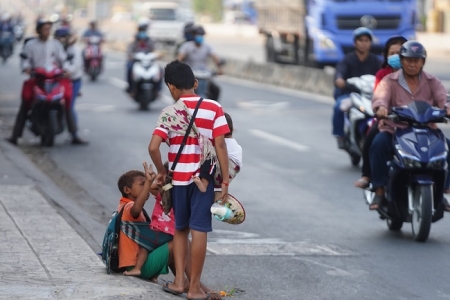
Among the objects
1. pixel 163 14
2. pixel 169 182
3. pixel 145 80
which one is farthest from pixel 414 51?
pixel 163 14

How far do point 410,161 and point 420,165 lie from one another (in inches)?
3.5

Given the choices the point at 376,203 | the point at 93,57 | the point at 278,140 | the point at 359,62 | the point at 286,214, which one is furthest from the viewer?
the point at 93,57

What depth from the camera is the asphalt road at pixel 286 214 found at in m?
8.09

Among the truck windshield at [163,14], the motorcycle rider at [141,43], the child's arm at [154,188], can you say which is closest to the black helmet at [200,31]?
the motorcycle rider at [141,43]

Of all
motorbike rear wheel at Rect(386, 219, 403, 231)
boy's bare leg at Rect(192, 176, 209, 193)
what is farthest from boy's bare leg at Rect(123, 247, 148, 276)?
motorbike rear wheel at Rect(386, 219, 403, 231)

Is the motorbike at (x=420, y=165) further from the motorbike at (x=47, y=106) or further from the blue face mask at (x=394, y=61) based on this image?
the motorbike at (x=47, y=106)

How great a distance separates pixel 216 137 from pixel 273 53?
98.6 feet

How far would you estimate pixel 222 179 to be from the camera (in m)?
7.03

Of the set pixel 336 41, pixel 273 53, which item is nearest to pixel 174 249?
pixel 336 41

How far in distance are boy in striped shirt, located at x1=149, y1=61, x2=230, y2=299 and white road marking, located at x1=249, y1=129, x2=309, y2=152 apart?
9.55 metres

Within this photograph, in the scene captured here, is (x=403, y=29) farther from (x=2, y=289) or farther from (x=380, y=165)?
(x=2, y=289)

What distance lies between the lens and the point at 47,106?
16.4 meters

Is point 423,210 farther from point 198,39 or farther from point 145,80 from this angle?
point 145,80

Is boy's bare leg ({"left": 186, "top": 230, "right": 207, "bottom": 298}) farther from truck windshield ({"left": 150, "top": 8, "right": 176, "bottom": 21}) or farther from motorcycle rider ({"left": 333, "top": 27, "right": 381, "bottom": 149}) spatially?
truck windshield ({"left": 150, "top": 8, "right": 176, "bottom": 21})
